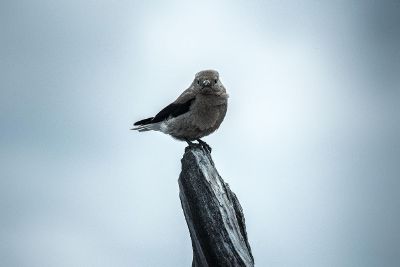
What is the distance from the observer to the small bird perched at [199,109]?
10.7 metres

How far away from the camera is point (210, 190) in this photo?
7.48 m

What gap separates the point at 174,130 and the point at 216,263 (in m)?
4.27

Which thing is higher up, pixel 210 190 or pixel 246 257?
pixel 210 190

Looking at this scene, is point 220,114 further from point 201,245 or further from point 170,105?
point 201,245

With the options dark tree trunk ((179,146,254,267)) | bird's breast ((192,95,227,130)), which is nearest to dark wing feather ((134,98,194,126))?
bird's breast ((192,95,227,130))

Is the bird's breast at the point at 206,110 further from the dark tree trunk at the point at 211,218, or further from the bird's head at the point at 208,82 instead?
the dark tree trunk at the point at 211,218

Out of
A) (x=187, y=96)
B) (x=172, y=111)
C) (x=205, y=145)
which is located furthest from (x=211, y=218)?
(x=172, y=111)

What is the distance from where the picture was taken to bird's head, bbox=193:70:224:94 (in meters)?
10.5

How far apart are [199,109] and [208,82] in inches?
22.3

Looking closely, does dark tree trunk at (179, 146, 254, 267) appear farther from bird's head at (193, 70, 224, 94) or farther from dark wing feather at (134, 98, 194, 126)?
dark wing feather at (134, 98, 194, 126)

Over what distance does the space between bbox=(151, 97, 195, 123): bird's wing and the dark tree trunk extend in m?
2.93

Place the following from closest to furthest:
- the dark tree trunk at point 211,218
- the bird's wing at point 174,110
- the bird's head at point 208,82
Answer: the dark tree trunk at point 211,218, the bird's head at point 208,82, the bird's wing at point 174,110

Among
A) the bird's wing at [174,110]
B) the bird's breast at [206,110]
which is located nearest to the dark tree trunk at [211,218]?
the bird's breast at [206,110]

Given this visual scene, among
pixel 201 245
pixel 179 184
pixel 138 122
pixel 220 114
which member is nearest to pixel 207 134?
pixel 220 114
